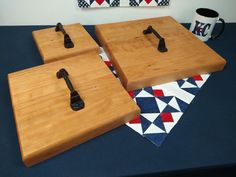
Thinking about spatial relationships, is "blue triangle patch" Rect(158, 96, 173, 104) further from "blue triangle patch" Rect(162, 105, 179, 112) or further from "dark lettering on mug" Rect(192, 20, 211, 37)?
"dark lettering on mug" Rect(192, 20, 211, 37)

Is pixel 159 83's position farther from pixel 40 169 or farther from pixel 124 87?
pixel 40 169

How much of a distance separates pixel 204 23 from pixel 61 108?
54 cm

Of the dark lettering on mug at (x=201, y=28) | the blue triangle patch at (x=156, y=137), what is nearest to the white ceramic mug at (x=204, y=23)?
the dark lettering on mug at (x=201, y=28)

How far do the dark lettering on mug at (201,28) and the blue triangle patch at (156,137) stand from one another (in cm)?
43

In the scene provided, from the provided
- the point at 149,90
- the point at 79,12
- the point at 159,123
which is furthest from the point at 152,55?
the point at 79,12

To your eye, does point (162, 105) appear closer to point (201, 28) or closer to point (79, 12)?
point (201, 28)

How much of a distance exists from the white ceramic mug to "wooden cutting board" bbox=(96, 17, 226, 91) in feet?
0.16

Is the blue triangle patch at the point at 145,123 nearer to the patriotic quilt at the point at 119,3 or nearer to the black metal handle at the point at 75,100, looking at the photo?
the black metal handle at the point at 75,100

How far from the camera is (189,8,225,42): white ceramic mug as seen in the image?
725 millimetres

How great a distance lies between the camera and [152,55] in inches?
24.8

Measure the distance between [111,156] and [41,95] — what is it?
0.21 meters

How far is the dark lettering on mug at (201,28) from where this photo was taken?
0.74 m

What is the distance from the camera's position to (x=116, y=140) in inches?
18.8

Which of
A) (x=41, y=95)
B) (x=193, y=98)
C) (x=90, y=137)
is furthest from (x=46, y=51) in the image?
(x=193, y=98)
